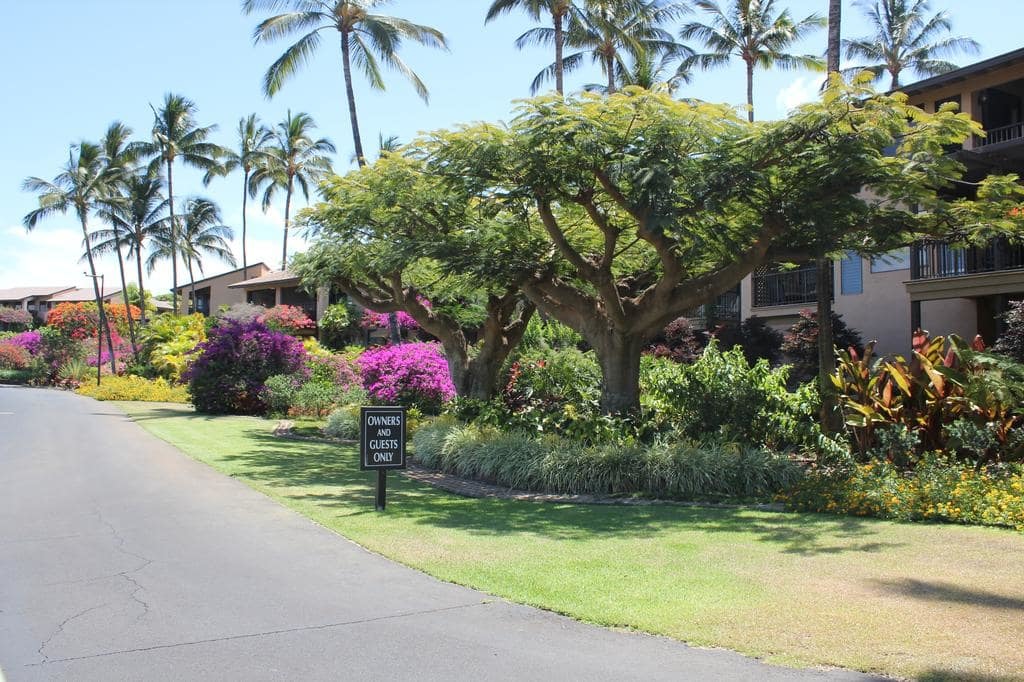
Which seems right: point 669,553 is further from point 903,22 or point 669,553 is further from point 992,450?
point 903,22

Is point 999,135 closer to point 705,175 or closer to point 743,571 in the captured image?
point 705,175

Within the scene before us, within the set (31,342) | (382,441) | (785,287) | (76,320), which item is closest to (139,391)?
(76,320)

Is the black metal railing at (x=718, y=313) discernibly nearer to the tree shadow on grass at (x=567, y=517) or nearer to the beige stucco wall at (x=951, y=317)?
the beige stucco wall at (x=951, y=317)

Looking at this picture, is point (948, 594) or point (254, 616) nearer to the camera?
point (254, 616)

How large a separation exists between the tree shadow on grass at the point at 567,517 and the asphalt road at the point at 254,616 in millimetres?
1599

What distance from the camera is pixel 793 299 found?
2653 cm

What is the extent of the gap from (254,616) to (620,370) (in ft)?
32.6

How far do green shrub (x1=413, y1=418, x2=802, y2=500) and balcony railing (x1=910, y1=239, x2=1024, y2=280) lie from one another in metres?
10.8

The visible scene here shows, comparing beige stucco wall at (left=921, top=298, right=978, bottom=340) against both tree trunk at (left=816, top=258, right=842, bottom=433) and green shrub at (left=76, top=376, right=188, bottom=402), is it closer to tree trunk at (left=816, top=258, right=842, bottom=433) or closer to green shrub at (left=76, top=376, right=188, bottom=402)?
tree trunk at (left=816, top=258, right=842, bottom=433)

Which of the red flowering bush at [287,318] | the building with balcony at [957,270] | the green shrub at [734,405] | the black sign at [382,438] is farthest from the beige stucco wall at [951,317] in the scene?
the red flowering bush at [287,318]

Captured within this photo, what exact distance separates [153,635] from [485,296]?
45.4 feet

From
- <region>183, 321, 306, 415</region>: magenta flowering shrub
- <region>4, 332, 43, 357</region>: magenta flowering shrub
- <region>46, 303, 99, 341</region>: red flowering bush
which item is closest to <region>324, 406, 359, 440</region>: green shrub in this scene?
<region>183, 321, 306, 415</region>: magenta flowering shrub

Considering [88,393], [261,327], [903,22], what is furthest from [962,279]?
[88,393]

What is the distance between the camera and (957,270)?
20578mm
